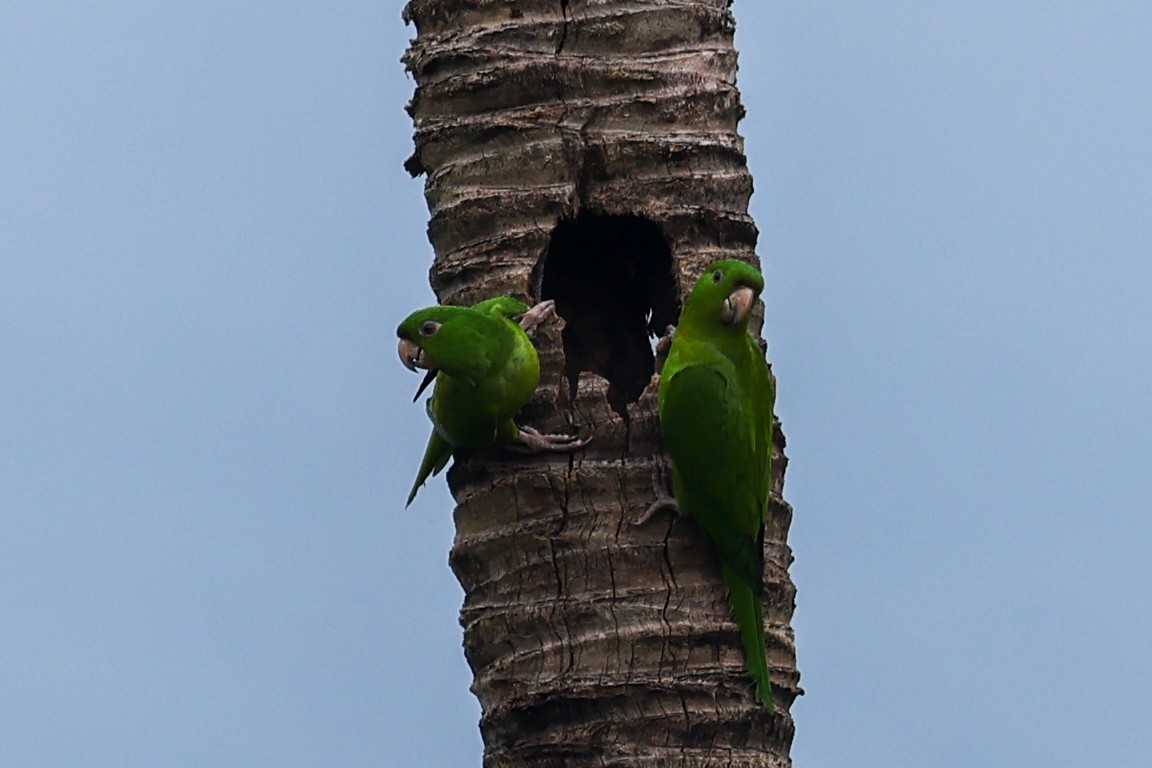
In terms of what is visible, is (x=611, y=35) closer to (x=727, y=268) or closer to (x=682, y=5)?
(x=682, y=5)

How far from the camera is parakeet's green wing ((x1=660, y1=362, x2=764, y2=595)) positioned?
6.25 meters

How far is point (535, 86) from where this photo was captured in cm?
666

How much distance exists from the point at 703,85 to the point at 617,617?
5.31 feet

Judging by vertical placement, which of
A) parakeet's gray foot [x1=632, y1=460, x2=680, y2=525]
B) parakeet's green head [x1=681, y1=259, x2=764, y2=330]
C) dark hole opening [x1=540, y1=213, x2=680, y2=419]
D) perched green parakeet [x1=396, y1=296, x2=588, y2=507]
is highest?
dark hole opening [x1=540, y1=213, x2=680, y2=419]

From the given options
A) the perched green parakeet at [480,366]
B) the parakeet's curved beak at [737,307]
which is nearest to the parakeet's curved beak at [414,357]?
the perched green parakeet at [480,366]

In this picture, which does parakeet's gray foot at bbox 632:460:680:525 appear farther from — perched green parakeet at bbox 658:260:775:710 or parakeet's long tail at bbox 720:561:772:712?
parakeet's long tail at bbox 720:561:772:712

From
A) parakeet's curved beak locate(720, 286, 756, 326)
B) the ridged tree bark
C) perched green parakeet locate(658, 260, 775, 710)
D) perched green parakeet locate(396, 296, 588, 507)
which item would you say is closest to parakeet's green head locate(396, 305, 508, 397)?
perched green parakeet locate(396, 296, 588, 507)

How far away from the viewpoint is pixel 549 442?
6391mm

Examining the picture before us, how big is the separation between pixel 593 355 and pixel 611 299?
211 mm

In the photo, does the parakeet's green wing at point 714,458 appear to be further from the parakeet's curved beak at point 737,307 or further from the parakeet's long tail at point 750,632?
the parakeet's curved beak at point 737,307

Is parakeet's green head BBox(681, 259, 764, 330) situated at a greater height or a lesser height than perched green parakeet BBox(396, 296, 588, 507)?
greater

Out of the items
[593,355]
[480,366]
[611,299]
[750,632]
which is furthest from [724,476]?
[611,299]

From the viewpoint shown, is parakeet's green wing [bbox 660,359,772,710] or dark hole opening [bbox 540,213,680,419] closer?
parakeet's green wing [bbox 660,359,772,710]

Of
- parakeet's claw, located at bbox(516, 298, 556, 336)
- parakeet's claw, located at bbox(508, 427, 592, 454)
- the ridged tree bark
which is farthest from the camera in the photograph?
parakeet's claw, located at bbox(516, 298, 556, 336)
